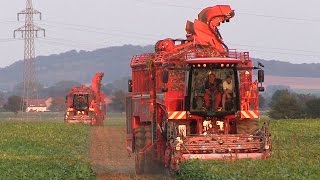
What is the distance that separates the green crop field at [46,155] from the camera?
19.1m

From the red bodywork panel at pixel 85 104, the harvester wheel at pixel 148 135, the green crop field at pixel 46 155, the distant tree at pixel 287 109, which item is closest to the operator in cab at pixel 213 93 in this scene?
the harvester wheel at pixel 148 135

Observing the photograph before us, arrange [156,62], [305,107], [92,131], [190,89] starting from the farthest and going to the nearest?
1. [305,107]
2. [92,131]
3. [156,62]
4. [190,89]

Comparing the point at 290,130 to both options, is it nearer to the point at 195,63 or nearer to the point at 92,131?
the point at 92,131

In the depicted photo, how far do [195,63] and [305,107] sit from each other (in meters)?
60.9

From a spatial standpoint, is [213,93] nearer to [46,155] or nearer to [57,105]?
[46,155]

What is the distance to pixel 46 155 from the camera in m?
31.7

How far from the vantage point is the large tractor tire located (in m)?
24.2

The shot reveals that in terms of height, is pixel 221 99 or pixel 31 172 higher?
pixel 221 99

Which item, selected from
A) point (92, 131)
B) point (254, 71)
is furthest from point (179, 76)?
point (92, 131)

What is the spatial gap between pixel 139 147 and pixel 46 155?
7.58m

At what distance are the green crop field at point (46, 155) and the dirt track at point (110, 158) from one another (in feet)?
1.88

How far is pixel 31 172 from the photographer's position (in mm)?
18891

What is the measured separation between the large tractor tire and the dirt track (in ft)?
1.01

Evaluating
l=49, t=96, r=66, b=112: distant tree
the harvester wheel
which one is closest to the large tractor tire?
the harvester wheel
